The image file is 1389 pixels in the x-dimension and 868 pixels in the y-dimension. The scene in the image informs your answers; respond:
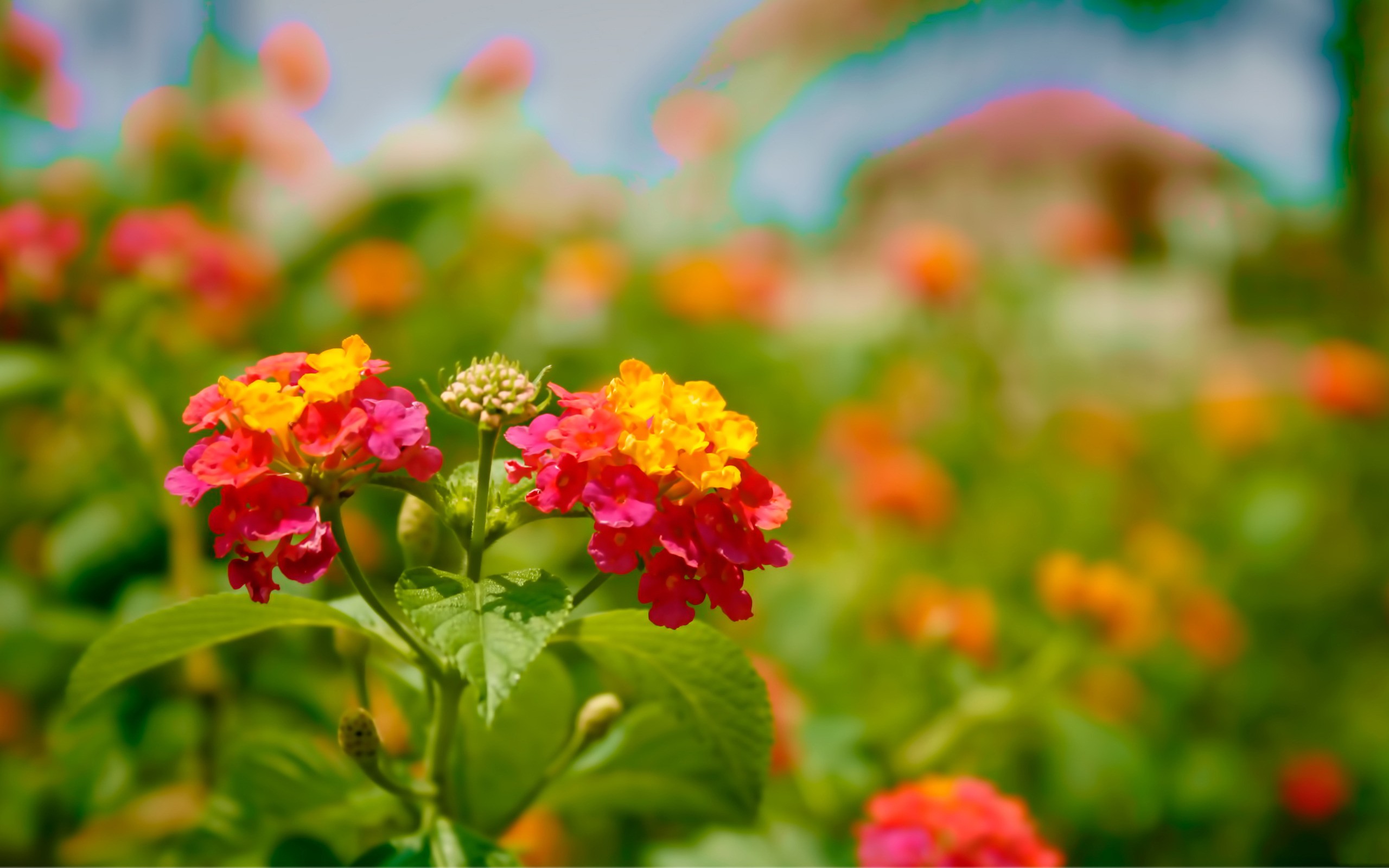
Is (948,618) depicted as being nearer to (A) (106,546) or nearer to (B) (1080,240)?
(A) (106,546)

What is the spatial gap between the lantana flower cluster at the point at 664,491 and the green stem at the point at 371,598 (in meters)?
0.07

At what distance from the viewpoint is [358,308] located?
1.06 meters

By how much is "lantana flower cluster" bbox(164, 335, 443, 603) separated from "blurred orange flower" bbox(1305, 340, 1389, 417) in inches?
59.3

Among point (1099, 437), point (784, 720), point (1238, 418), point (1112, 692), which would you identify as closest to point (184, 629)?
point (784, 720)

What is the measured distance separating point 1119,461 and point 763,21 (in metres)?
1.78

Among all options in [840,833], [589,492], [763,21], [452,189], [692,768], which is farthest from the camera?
[763,21]

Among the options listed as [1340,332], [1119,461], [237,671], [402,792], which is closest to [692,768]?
[402,792]

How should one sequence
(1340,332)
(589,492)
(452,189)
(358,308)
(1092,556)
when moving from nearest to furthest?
1. (589,492)
2. (358,308)
3. (452,189)
4. (1092,556)
5. (1340,332)

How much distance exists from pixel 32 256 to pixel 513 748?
59cm

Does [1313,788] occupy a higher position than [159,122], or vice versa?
[159,122]

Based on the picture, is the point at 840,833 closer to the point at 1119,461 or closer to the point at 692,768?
the point at 692,768

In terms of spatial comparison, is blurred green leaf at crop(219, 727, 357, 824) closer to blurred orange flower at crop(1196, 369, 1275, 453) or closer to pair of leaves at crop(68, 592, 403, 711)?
pair of leaves at crop(68, 592, 403, 711)

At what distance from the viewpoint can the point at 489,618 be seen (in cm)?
33

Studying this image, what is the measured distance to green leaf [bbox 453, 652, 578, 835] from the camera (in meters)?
0.47
